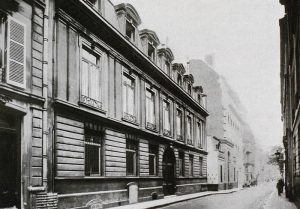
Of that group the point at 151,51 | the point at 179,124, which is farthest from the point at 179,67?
the point at 151,51

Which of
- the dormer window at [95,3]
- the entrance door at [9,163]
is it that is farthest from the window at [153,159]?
the entrance door at [9,163]

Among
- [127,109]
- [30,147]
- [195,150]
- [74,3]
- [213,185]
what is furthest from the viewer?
[213,185]

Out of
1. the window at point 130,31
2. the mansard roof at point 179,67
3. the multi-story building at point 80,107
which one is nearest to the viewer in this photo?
the multi-story building at point 80,107

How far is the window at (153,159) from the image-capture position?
2338cm

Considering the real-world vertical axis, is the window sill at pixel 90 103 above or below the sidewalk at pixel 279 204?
above

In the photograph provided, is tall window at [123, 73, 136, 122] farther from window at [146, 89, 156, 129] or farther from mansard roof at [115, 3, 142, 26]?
mansard roof at [115, 3, 142, 26]

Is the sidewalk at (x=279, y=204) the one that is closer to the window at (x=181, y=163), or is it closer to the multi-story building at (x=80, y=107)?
the multi-story building at (x=80, y=107)

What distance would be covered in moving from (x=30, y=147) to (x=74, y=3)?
19.3 ft

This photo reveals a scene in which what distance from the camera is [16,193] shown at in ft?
38.2

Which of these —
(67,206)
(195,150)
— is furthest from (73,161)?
(195,150)

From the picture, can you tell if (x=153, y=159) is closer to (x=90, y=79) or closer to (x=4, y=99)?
(x=90, y=79)

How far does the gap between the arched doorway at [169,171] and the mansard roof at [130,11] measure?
900cm

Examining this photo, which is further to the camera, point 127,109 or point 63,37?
point 127,109

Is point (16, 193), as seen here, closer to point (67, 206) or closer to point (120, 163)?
point (67, 206)
